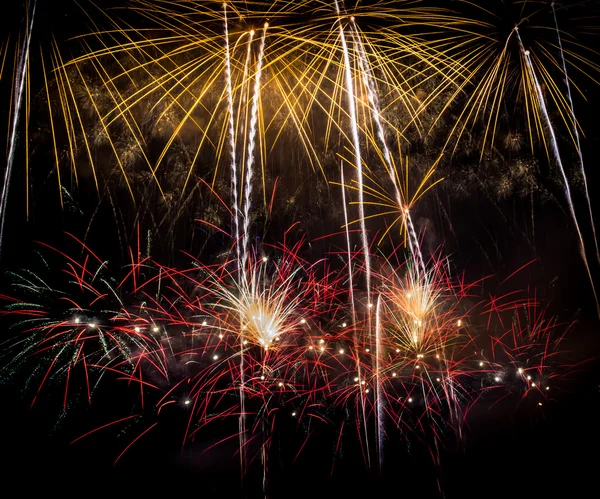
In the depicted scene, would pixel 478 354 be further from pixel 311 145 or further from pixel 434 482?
pixel 311 145

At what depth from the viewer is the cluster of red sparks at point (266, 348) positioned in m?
4.50

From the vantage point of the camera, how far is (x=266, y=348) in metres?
4.62

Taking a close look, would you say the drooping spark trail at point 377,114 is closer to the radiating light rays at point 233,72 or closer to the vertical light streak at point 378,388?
the radiating light rays at point 233,72

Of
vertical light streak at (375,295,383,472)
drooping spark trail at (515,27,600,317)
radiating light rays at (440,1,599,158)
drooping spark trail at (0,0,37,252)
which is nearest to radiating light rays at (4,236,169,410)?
drooping spark trail at (0,0,37,252)

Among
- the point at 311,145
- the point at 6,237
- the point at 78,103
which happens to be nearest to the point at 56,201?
the point at 6,237

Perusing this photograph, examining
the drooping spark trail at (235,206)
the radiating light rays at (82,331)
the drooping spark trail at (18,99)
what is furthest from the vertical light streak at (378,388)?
the drooping spark trail at (18,99)

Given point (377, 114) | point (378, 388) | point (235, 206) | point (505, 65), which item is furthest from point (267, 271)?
point (505, 65)

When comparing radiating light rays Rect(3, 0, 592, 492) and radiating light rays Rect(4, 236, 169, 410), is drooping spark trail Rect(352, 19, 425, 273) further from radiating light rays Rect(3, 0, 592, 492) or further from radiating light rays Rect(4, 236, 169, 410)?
radiating light rays Rect(4, 236, 169, 410)

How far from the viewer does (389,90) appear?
4.83 meters

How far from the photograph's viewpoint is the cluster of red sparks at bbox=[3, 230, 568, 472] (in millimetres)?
4496

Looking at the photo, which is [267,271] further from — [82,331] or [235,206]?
[82,331]

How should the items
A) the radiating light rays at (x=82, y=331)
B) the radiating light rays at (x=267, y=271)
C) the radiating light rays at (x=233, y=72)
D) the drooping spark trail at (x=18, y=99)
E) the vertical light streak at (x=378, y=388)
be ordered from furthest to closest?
1. the vertical light streak at (x=378, y=388)
2. the radiating light rays at (x=82, y=331)
3. the radiating light rays at (x=267, y=271)
4. the radiating light rays at (x=233, y=72)
5. the drooping spark trail at (x=18, y=99)

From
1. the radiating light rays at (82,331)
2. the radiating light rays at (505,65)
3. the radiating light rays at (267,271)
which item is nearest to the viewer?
the radiating light rays at (505,65)

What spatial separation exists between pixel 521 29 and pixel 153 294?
5653 millimetres
